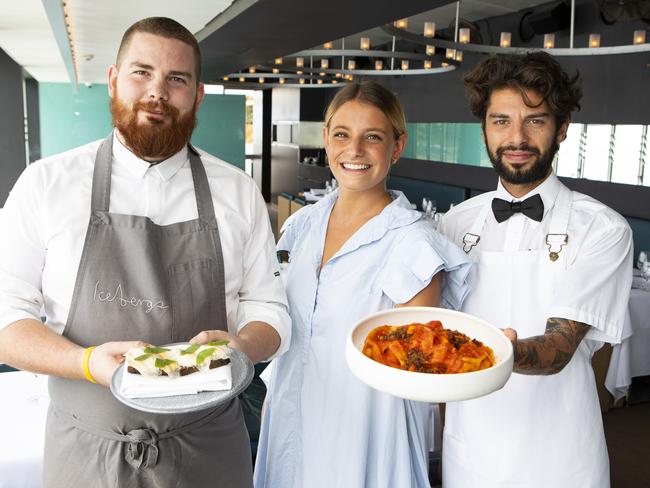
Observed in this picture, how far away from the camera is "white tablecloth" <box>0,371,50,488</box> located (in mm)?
1998

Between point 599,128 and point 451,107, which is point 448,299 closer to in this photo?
point 599,128

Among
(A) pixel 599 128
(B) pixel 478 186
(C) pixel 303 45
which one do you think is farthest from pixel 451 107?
(C) pixel 303 45

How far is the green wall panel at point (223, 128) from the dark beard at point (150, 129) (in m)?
8.09

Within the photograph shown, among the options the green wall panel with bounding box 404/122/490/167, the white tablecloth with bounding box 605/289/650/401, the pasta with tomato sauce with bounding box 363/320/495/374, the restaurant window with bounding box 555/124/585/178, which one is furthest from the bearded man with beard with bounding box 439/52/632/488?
the green wall panel with bounding box 404/122/490/167

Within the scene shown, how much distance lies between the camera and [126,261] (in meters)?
1.41

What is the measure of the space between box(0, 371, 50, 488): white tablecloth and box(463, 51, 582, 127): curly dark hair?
1769 millimetres

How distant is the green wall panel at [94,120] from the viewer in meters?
8.98

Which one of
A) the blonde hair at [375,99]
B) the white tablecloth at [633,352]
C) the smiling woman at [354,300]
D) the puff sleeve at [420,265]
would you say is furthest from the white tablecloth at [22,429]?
the white tablecloth at [633,352]

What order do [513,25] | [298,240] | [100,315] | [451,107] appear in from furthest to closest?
[451,107] < [513,25] < [298,240] < [100,315]

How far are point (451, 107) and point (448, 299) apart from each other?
842 centimetres

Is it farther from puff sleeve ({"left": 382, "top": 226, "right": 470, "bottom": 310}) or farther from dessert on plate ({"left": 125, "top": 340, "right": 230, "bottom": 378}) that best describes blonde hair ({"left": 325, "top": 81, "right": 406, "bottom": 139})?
dessert on plate ({"left": 125, "top": 340, "right": 230, "bottom": 378})

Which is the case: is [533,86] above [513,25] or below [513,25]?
below

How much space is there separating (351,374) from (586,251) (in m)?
0.67

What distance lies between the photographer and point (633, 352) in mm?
3934
